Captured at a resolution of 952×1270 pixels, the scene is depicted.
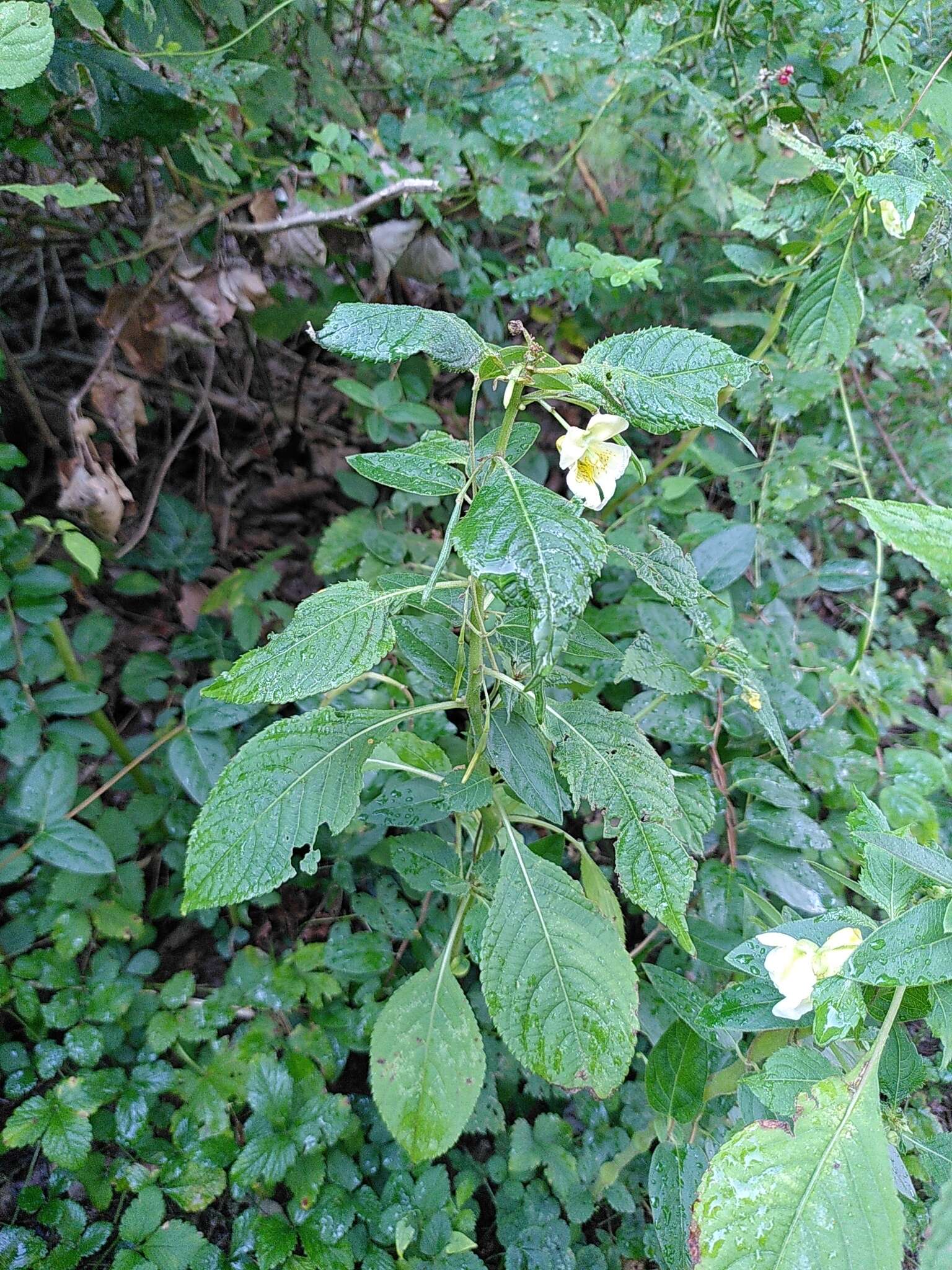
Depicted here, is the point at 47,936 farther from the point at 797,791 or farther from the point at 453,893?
the point at 797,791

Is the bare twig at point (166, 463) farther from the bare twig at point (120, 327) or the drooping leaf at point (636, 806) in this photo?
the drooping leaf at point (636, 806)

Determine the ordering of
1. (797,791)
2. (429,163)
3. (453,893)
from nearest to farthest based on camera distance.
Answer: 1. (453,893)
2. (797,791)
3. (429,163)

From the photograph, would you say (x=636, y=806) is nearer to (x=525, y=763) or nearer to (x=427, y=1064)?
(x=525, y=763)

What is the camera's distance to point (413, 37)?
1.68 m

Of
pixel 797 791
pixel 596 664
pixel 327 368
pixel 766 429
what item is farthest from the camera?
pixel 327 368

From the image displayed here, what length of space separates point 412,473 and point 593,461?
8.1 inches

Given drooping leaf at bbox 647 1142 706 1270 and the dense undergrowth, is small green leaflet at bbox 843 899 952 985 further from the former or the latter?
drooping leaf at bbox 647 1142 706 1270

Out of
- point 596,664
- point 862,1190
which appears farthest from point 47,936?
point 862,1190

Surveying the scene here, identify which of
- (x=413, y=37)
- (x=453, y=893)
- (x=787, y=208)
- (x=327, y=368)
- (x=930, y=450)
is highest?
(x=413, y=37)

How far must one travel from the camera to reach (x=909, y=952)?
0.68 m

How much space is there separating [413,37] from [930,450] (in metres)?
1.67

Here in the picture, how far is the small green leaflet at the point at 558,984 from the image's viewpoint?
34.7 inches

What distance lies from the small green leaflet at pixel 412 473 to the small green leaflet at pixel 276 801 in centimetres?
32

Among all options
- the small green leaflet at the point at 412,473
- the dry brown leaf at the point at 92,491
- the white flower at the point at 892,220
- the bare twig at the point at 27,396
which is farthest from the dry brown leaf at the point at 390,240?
the small green leaflet at the point at 412,473
